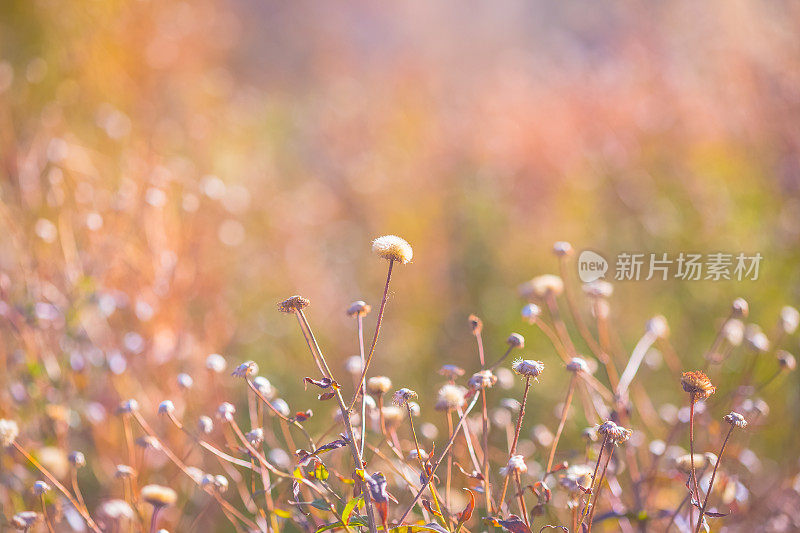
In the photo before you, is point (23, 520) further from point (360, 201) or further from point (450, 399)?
point (360, 201)

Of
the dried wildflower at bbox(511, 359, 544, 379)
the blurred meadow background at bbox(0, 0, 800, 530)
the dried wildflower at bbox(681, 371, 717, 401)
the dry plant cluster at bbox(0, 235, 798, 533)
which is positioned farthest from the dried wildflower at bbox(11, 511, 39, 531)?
the dried wildflower at bbox(681, 371, 717, 401)

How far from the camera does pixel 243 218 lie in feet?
9.34

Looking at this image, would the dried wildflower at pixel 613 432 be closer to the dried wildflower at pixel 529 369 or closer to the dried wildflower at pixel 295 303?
the dried wildflower at pixel 529 369

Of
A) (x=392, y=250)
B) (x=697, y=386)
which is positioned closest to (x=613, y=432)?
(x=697, y=386)

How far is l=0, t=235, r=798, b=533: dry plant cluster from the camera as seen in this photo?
87cm

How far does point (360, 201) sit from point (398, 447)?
8.56 ft

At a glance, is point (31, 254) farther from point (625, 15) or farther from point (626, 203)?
point (625, 15)

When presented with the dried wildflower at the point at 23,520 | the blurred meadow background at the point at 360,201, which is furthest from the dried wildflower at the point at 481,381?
the blurred meadow background at the point at 360,201

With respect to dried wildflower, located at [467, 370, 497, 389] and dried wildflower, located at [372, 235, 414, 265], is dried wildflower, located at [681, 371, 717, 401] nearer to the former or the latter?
dried wildflower, located at [467, 370, 497, 389]

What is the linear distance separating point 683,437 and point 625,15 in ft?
8.63

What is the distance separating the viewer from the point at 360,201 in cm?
359

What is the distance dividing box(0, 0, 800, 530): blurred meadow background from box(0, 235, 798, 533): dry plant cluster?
60 millimetres

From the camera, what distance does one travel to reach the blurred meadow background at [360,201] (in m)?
1.76

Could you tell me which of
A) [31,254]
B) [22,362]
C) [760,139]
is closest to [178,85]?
[31,254]
